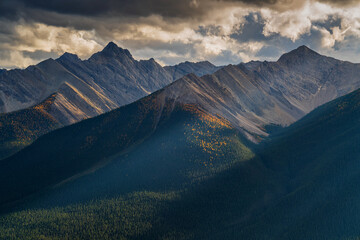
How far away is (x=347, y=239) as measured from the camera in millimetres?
195625
